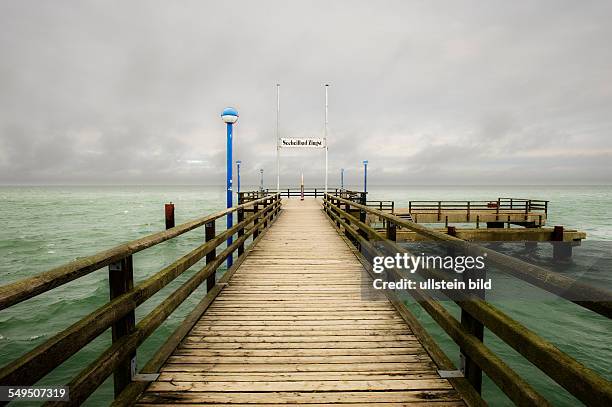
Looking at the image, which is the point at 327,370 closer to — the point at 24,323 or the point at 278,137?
the point at 24,323

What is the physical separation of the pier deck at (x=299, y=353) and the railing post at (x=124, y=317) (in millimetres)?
223

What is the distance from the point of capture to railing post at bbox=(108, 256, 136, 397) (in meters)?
2.51

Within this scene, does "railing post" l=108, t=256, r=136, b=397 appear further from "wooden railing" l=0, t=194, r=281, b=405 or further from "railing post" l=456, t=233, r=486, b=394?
"railing post" l=456, t=233, r=486, b=394

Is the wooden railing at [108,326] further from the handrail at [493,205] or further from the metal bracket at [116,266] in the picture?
the handrail at [493,205]

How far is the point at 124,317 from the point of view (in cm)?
255

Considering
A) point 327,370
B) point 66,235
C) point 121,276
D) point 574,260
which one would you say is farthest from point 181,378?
point 66,235

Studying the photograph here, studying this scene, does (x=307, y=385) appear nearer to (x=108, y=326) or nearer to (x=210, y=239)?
(x=108, y=326)

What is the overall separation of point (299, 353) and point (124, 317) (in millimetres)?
1702

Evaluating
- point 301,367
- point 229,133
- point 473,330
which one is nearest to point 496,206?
point 229,133

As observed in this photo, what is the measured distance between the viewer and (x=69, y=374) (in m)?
7.42

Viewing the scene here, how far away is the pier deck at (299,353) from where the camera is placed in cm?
267

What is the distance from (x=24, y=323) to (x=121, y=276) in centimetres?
1133

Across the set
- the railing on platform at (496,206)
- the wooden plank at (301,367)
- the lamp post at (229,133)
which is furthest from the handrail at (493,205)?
the wooden plank at (301,367)

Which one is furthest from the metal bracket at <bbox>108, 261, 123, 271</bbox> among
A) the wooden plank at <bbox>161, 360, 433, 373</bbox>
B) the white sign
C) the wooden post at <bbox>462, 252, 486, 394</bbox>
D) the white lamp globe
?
the white sign
